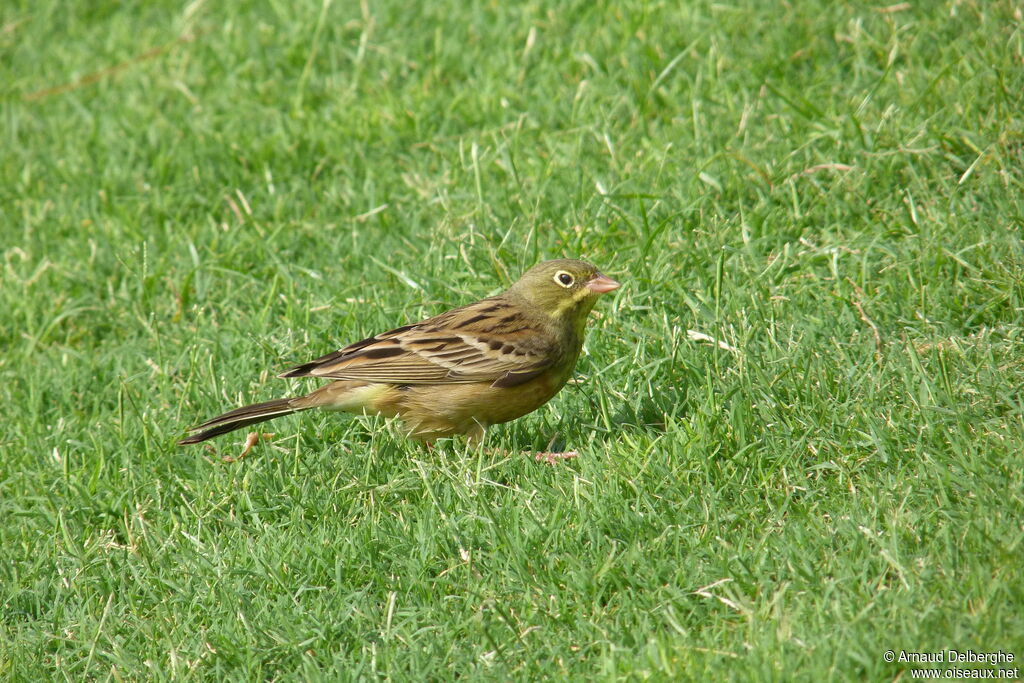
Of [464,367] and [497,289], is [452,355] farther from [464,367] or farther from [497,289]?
[497,289]

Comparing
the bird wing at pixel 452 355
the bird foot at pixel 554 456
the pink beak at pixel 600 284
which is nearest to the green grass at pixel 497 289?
the bird foot at pixel 554 456

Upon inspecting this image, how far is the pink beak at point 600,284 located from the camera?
658 centimetres

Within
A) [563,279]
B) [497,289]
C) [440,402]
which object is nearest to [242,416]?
[440,402]

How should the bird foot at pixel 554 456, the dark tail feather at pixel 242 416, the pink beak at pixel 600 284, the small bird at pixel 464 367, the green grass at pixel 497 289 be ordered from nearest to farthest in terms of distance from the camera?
the green grass at pixel 497 289 → the bird foot at pixel 554 456 → the dark tail feather at pixel 242 416 → the small bird at pixel 464 367 → the pink beak at pixel 600 284

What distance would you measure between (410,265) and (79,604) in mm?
3251

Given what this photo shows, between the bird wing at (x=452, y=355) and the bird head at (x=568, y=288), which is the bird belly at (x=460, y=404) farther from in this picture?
the bird head at (x=568, y=288)

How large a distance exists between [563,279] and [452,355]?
0.76 metres

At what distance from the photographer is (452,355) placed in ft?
21.5

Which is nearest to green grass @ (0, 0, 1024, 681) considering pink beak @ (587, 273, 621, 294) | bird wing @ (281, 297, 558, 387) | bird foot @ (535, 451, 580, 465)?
bird foot @ (535, 451, 580, 465)

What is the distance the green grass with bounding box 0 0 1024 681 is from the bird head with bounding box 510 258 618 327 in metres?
0.39

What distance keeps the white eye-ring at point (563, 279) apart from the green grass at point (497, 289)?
0.53 m

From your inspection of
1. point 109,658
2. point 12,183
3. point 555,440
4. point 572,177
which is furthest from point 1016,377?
point 12,183

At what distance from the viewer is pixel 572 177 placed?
27.1 ft

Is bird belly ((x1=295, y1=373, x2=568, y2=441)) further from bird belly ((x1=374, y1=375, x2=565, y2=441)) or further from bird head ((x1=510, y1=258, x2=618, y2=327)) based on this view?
bird head ((x1=510, y1=258, x2=618, y2=327))
